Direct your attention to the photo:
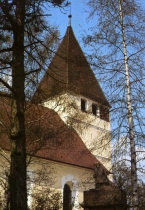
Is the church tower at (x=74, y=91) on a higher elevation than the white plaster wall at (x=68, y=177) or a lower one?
higher

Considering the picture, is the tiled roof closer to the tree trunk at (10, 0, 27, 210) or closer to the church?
the church

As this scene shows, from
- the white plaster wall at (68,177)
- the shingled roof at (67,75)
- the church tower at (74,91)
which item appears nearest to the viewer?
the shingled roof at (67,75)

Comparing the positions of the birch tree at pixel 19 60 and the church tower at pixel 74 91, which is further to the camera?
the church tower at pixel 74 91

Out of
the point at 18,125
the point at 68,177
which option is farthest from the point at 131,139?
the point at 68,177

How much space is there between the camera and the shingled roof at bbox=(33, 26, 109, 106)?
7098 millimetres

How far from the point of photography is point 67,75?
747cm

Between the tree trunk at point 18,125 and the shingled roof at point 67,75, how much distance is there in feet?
2.39

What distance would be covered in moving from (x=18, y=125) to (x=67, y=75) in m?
1.86

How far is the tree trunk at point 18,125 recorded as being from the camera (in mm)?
5734

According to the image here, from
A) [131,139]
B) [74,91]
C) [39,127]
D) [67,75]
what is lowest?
[131,139]

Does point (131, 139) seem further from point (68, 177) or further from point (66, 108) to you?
point (68, 177)

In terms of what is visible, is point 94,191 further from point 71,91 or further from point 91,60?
point 91,60

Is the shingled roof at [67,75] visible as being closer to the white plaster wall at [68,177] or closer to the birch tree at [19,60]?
the birch tree at [19,60]

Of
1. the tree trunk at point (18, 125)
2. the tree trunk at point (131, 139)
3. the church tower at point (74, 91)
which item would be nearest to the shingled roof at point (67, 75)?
the church tower at point (74, 91)
